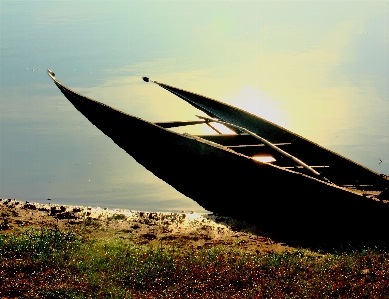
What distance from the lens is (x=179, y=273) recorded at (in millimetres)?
6176

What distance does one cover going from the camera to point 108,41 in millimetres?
27109

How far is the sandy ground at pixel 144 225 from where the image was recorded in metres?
8.01

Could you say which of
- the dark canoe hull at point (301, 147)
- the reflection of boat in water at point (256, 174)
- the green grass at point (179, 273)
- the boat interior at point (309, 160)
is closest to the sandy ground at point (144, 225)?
the reflection of boat in water at point (256, 174)

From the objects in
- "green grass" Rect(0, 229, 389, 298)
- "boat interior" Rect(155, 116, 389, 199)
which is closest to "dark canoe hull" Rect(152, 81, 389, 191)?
"boat interior" Rect(155, 116, 389, 199)

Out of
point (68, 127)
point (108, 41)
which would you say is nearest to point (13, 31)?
point (108, 41)

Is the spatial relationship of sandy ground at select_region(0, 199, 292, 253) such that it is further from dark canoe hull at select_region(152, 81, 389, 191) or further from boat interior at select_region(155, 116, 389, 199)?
dark canoe hull at select_region(152, 81, 389, 191)

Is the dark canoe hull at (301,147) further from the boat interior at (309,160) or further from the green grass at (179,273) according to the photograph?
the green grass at (179,273)

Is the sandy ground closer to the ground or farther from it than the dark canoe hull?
closer to the ground

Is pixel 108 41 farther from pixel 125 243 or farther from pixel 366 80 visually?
pixel 125 243

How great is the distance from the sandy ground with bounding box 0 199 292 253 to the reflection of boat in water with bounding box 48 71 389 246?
41 cm

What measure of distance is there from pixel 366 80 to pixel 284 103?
15.2ft

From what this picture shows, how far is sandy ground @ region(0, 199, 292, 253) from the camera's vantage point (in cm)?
801

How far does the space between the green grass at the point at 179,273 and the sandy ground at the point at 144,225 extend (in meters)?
0.94

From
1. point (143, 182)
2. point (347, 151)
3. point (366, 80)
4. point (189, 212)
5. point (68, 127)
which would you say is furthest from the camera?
point (366, 80)
